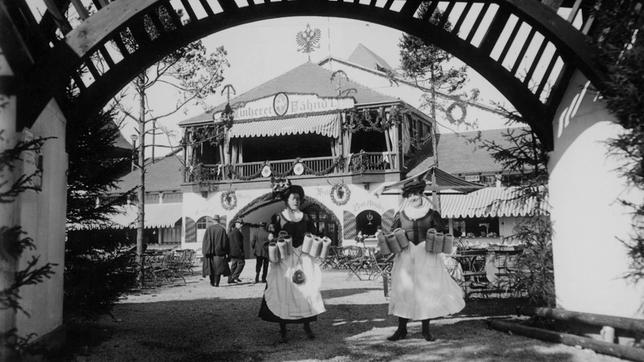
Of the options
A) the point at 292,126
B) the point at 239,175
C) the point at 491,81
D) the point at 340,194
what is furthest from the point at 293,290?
the point at 239,175

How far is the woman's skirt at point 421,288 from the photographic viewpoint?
6195 mm

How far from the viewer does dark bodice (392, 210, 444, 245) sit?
649 centimetres

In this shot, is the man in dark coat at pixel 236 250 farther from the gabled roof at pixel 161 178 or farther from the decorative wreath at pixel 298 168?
the gabled roof at pixel 161 178

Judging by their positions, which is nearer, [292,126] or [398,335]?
[398,335]

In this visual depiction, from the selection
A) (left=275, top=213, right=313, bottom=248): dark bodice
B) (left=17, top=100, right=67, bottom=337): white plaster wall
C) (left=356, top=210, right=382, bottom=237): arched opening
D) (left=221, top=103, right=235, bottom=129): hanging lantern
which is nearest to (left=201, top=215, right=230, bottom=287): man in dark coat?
(left=221, top=103, right=235, bottom=129): hanging lantern

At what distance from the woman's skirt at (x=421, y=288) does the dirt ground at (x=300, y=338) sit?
366mm

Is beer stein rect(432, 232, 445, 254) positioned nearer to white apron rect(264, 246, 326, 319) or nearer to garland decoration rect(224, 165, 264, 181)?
white apron rect(264, 246, 326, 319)

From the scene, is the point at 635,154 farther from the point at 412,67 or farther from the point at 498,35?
the point at 412,67

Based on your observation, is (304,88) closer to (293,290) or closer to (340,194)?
(340,194)

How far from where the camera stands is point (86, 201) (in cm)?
773

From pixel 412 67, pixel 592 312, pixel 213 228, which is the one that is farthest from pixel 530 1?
pixel 412 67

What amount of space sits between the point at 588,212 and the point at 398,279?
2.29 meters

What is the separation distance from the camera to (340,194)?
81.5ft

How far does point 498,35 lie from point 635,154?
6.31 feet
